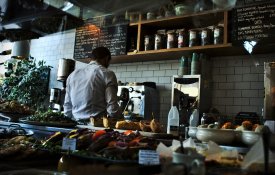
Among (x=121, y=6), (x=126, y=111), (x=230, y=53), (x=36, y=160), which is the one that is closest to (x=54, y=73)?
(x=126, y=111)

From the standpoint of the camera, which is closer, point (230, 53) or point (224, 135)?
point (224, 135)

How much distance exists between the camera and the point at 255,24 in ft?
11.9

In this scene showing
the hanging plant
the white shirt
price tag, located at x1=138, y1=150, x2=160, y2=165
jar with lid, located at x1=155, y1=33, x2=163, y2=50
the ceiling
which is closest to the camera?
price tag, located at x1=138, y1=150, x2=160, y2=165

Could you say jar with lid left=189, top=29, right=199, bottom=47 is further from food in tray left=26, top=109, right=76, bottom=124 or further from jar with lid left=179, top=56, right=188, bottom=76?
food in tray left=26, top=109, right=76, bottom=124

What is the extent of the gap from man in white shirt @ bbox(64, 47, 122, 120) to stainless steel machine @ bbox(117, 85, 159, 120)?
3.81 ft

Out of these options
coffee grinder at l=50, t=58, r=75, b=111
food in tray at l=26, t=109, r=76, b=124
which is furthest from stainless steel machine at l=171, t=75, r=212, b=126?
coffee grinder at l=50, t=58, r=75, b=111

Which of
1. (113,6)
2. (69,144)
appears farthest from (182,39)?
(69,144)

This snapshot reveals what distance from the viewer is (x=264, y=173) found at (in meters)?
1.00

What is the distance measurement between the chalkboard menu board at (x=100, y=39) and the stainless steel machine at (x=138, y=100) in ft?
2.16

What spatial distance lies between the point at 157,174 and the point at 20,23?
2390mm

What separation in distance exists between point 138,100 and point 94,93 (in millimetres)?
1314

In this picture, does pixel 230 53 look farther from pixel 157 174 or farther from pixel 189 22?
pixel 157 174

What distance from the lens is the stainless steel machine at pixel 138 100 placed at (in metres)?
4.38

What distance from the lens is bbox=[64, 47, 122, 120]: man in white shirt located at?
10.2 ft
